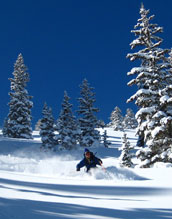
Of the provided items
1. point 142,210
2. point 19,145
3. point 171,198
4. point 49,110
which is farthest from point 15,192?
point 49,110

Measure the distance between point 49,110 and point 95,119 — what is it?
8.04 metres

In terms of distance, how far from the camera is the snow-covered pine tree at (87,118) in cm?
3422

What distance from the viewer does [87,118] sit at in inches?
1420

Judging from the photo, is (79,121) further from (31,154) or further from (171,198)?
(171,198)

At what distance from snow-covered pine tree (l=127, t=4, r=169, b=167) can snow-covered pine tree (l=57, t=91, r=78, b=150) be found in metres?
17.0

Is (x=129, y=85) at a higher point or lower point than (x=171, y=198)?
higher

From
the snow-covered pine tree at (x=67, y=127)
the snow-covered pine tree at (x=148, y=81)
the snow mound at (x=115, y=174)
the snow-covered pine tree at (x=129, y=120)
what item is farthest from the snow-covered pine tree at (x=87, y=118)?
the snow-covered pine tree at (x=129, y=120)

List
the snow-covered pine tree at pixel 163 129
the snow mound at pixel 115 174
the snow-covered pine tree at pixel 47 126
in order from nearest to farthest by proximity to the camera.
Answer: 1. the snow mound at pixel 115 174
2. the snow-covered pine tree at pixel 163 129
3. the snow-covered pine tree at pixel 47 126

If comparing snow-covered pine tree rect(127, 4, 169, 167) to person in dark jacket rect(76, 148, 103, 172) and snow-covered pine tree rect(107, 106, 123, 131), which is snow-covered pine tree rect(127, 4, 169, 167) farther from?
snow-covered pine tree rect(107, 106, 123, 131)

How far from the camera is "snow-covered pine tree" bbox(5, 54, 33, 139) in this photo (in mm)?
37219

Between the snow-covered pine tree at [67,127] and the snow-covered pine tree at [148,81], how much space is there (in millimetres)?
17001

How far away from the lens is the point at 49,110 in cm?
3844

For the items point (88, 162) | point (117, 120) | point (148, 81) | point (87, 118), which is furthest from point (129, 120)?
point (88, 162)

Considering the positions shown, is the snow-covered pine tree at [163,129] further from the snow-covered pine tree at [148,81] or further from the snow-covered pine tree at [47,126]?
the snow-covered pine tree at [47,126]
